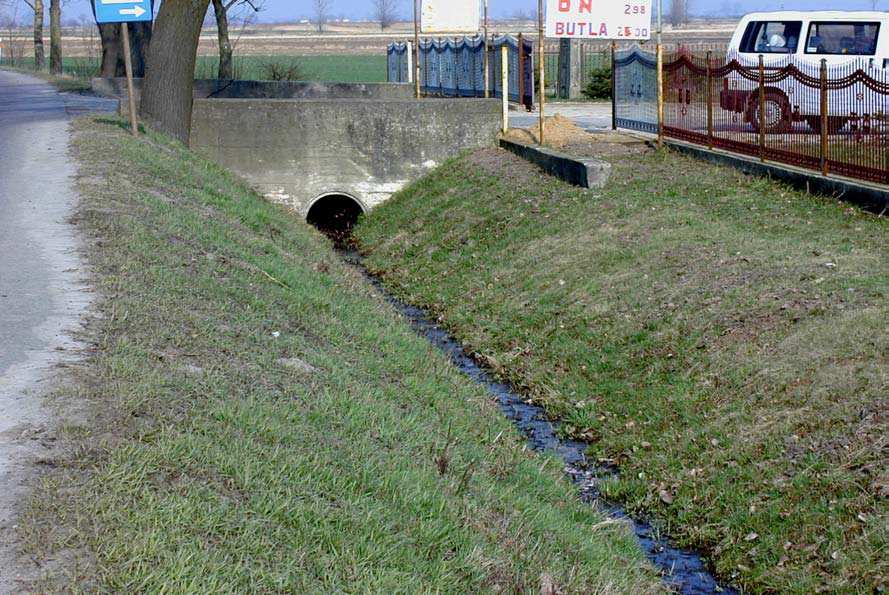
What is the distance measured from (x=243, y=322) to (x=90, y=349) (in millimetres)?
1619

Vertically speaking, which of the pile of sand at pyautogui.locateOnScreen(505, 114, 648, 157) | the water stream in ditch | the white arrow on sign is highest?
the white arrow on sign

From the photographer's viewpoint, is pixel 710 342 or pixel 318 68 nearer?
pixel 710 342

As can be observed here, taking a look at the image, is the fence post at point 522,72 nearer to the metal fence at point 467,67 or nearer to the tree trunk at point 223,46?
the metal fence at point 467,67

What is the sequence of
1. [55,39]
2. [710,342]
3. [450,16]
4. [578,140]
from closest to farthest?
1. [710,342]
2. [578,140]
3. [450,16]
4. [55,39]

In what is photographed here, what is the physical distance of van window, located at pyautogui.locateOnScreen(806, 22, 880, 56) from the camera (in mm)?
18672

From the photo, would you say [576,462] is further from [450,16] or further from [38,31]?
[38,31]

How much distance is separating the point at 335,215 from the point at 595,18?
6640 mm

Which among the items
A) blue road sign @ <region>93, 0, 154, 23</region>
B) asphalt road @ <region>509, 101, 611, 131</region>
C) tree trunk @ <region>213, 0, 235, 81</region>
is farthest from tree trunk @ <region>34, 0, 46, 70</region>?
blue road sign @ <region>93, 0, 154, 23</region>

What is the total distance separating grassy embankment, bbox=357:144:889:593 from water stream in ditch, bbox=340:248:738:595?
0.13 m

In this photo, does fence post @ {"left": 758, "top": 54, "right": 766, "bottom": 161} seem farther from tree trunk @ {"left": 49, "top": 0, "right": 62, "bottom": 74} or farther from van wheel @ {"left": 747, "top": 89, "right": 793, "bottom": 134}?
tree trunk @ {"left": 49, "top": 0, "right": 62, "bottom": 74}

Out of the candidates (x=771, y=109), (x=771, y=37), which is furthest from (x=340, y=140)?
(x=771, y=109)

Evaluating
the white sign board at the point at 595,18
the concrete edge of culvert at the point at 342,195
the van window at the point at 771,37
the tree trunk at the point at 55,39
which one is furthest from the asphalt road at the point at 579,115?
the tree trunk at the point at 55,39

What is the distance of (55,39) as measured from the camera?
151 feet

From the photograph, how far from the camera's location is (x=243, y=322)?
8.02 metres
